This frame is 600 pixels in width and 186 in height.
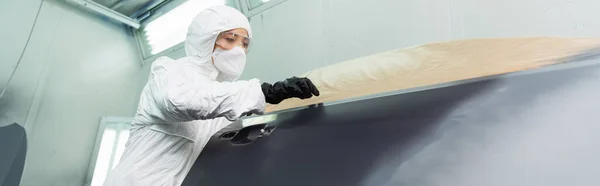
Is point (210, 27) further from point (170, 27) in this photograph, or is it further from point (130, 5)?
point (130, 5)

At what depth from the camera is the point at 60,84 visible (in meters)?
1.89

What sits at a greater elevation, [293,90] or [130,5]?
[130,5]

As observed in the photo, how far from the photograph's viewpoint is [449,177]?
0.49 meters

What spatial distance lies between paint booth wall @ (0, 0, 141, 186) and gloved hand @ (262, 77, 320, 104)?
5.05 ft

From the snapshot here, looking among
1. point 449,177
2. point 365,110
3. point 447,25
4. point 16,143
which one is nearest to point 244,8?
point 447,25

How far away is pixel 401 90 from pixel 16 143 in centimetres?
185

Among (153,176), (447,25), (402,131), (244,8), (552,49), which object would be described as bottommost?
(153,176)

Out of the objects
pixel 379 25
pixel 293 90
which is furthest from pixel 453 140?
pixel 379 25

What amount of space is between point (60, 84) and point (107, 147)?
41cm

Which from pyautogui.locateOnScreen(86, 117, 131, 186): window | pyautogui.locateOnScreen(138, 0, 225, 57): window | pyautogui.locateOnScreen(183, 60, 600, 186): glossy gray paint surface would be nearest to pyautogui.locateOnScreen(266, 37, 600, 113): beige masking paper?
pyautogui.locateOnScreen(183, 60, 600, 186): glossy gray paint surface

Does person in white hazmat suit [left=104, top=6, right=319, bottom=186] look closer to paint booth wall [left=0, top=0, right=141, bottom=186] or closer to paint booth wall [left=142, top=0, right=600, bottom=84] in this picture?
paint booth wall [left=142, top=0, right=600, bottom=84]

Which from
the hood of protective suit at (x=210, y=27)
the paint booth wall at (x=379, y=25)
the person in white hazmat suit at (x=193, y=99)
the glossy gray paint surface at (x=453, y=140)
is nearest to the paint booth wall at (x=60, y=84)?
the paint booth wall at (x=379, y=25)

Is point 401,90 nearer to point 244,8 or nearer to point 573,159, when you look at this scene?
point 573,159

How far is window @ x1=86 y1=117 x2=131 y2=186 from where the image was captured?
190cm
